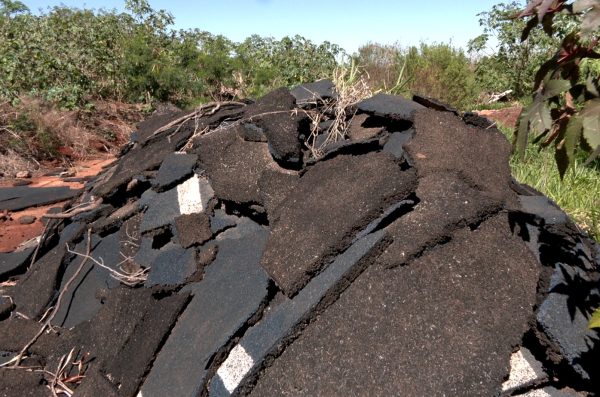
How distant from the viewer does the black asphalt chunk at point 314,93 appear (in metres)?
3.83

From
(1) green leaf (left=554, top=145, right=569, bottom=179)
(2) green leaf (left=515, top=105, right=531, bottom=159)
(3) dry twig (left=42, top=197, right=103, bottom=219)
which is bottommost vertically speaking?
(3) dry twig (left=42, top=197, right=103, bottom=219)

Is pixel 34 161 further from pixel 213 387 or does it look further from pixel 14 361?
pixel 213 387

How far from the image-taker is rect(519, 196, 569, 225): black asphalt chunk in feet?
8.17

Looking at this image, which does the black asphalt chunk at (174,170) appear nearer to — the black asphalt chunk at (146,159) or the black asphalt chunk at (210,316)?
the black asphalt chunk at (146,159)

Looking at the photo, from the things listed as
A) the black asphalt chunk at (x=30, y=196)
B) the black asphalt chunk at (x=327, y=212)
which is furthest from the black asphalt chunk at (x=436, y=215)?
the black asphalt chunk at (x=30, y=196)

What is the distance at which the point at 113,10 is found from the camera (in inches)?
595

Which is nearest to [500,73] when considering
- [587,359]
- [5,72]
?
[5,72]

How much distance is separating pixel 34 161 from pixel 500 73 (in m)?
9.94

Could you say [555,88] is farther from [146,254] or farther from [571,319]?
[146,254]

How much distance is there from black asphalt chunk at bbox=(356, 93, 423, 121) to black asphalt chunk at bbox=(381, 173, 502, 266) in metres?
0.74

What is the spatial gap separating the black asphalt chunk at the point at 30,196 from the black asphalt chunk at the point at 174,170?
2.95 meters

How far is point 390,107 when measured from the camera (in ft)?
11.2

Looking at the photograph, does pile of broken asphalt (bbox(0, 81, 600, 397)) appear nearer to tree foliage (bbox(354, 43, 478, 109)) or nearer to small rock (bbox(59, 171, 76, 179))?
small rock (bbox(59, 171, 76, 179))

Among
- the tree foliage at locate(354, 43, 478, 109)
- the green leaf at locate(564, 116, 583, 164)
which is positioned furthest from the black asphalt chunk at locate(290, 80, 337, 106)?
the tree foliage at locate(354, 43, 478, 109)
